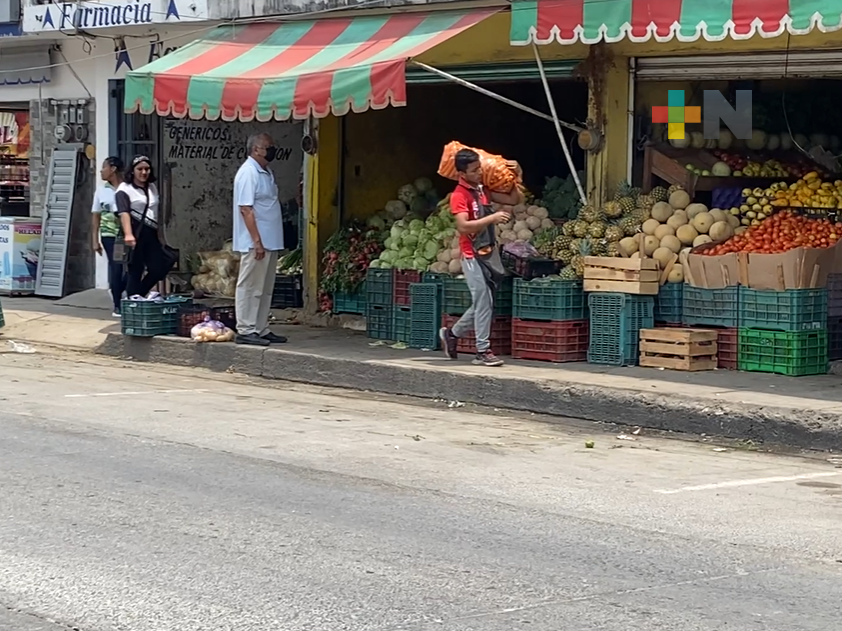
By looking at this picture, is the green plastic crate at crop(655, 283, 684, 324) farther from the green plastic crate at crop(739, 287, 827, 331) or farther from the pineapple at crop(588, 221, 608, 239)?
the pineapple at crop(588, 221, 608, 239)

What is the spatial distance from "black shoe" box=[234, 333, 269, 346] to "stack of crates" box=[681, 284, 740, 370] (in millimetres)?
4071

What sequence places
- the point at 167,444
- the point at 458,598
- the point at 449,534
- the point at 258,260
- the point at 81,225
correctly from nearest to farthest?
the point at 458,598 → the point at 449,534 → the point at 167,444 → the point at 258,260 → the point at 81,225

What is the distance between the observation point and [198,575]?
6109 millimetres

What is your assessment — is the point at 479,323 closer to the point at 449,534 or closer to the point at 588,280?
the point at 588,280

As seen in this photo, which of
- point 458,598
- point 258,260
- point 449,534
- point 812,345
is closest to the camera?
point 458,598

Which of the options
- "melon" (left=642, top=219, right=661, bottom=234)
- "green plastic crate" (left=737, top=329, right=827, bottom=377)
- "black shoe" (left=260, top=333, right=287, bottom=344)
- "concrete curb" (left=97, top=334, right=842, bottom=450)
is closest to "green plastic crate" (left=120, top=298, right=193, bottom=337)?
"concrete curb" (left=97, top=334, right=842, bottom=450)

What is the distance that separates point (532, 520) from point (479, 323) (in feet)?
15.6

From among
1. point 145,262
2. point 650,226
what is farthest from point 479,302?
point 145,262

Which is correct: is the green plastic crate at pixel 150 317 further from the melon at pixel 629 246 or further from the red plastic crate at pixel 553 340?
the melon at pixel 629 246

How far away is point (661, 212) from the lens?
12406 mm

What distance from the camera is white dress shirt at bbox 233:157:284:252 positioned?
42.9ft

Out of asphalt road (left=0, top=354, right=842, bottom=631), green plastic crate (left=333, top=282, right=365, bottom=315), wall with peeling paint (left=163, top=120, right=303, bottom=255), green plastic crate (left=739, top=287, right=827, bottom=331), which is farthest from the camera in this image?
wall with peeling paint (left=163, top=120, right=303, bottom=255)

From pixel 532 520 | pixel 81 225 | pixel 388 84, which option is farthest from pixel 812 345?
pixel 81 225

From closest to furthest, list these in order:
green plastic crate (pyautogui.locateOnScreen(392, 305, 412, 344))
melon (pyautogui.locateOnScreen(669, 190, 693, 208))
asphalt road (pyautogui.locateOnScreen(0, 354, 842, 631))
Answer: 1. asphalt road (pyautogui.locateOnScreen(0, 354, 842, 631))
2. melon (pyautogui.locateOnScreen(669, 190, 693, 208))
3. green plastic crate (pyautogui.locateOnScreen(392, 305, 412, 344))
